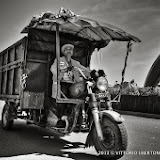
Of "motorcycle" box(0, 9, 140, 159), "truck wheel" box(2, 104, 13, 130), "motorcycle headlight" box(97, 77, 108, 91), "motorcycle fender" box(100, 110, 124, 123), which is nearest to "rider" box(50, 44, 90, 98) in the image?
"motorcycle" box(0, 9, 140, 159)

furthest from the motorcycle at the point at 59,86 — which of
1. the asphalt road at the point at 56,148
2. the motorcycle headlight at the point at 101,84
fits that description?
the asphalt road at the point at 56,148

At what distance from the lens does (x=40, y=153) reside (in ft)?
15.4

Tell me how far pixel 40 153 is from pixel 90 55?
12.0ft

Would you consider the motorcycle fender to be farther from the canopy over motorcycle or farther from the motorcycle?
the canopy over motorcycle

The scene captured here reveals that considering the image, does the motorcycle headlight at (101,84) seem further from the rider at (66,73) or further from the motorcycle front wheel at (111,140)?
the rider at (66,73)

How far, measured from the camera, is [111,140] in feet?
14.0

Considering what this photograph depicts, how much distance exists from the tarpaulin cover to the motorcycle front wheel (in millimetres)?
1855

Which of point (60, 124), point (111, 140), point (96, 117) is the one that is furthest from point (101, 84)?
point (60, 124)

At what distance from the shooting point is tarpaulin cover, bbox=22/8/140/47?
459cm

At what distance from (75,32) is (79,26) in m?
2.15

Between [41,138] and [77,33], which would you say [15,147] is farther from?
[77,33]

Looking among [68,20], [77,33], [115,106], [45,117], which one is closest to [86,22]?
[68,20]

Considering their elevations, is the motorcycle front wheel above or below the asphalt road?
above

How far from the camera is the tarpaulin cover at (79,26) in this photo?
4590 millimetres
